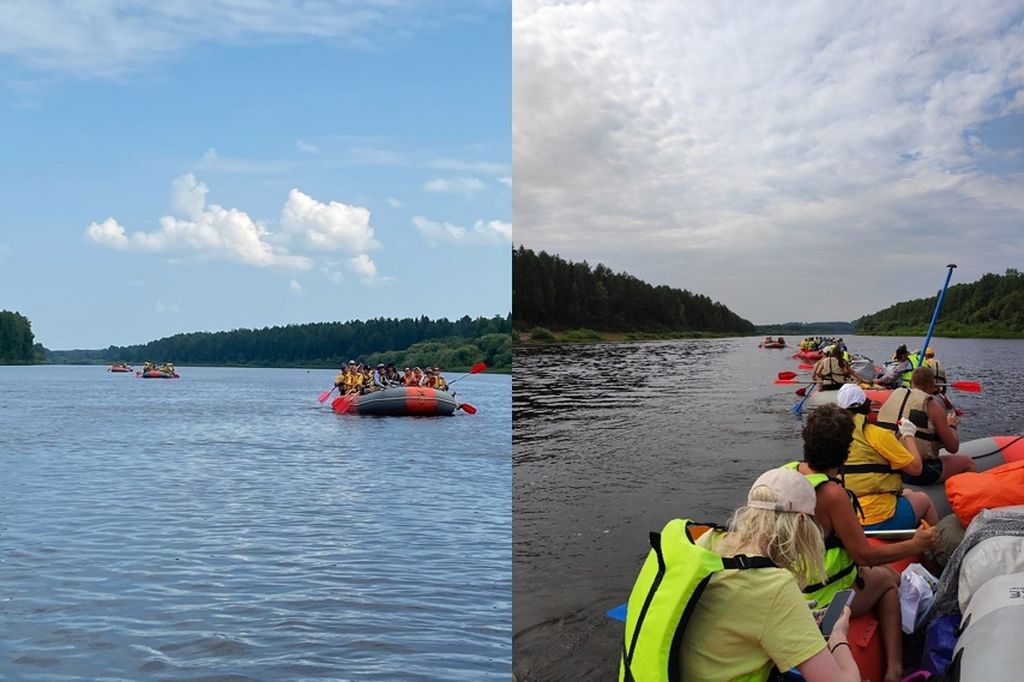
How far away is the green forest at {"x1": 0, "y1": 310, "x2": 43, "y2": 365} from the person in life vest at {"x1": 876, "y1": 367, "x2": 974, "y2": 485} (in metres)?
99.9

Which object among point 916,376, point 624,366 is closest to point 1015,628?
point 916,376

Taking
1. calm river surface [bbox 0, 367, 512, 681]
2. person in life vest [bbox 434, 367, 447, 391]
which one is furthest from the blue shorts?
person in life vest [bbox 434, 367, 447, 391]

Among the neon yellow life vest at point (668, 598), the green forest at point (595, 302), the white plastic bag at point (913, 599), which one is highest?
the green forest at point (595, 302)

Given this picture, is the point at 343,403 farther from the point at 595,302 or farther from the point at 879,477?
the point at 879,477

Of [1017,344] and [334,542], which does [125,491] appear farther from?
[1017,344]

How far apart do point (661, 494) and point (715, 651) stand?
6033mm

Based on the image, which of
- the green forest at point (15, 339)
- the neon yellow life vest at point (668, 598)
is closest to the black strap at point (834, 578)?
the neon yellow life vest at point (668, 598)

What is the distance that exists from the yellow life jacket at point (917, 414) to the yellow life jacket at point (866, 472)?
1.30 metres

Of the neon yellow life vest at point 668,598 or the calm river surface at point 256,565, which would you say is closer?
the neon yellow life vest at point 668,598

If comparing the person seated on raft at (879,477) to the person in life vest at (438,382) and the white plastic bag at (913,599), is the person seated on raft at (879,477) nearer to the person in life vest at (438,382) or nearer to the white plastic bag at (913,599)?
the white plastic bag at (913,599)

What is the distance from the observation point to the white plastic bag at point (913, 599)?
3438mm

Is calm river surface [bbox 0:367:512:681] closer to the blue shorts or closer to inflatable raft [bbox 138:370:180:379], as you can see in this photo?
the blue shorts

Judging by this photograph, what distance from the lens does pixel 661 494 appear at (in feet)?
26.7

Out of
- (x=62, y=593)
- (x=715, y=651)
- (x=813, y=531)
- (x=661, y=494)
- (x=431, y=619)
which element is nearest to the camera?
(x=715, y=651)
